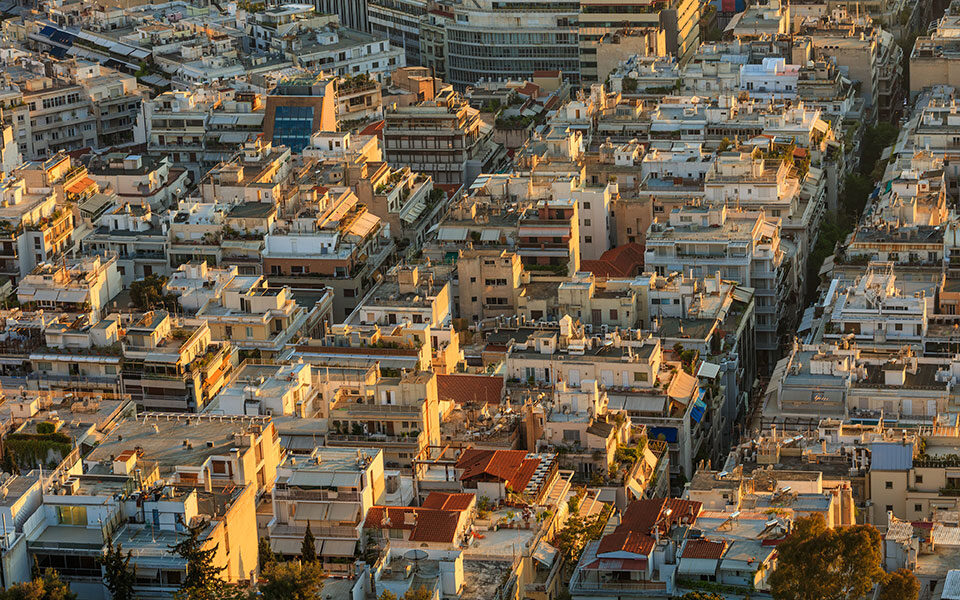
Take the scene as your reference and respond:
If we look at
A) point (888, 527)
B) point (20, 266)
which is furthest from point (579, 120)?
point (888, 527)

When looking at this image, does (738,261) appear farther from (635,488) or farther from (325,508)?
(325,508)

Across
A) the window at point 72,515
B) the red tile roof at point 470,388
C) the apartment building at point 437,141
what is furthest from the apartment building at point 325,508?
the apartment building at point 437,141

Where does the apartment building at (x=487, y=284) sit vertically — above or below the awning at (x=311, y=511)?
above

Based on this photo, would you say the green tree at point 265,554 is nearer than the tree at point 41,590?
No

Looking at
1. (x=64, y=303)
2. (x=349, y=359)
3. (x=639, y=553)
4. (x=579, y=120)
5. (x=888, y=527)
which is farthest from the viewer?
(x=579, y=120)

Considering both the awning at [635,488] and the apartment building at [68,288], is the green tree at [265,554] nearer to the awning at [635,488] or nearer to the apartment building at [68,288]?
the awning at [635,488]

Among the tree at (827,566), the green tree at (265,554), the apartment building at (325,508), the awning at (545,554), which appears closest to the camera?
the tree at (827,566)

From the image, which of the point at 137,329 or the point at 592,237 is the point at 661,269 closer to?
the point at 592,237

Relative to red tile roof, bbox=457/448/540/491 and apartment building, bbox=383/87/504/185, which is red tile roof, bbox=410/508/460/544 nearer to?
red tile roof, bbox=457/448/540/491
